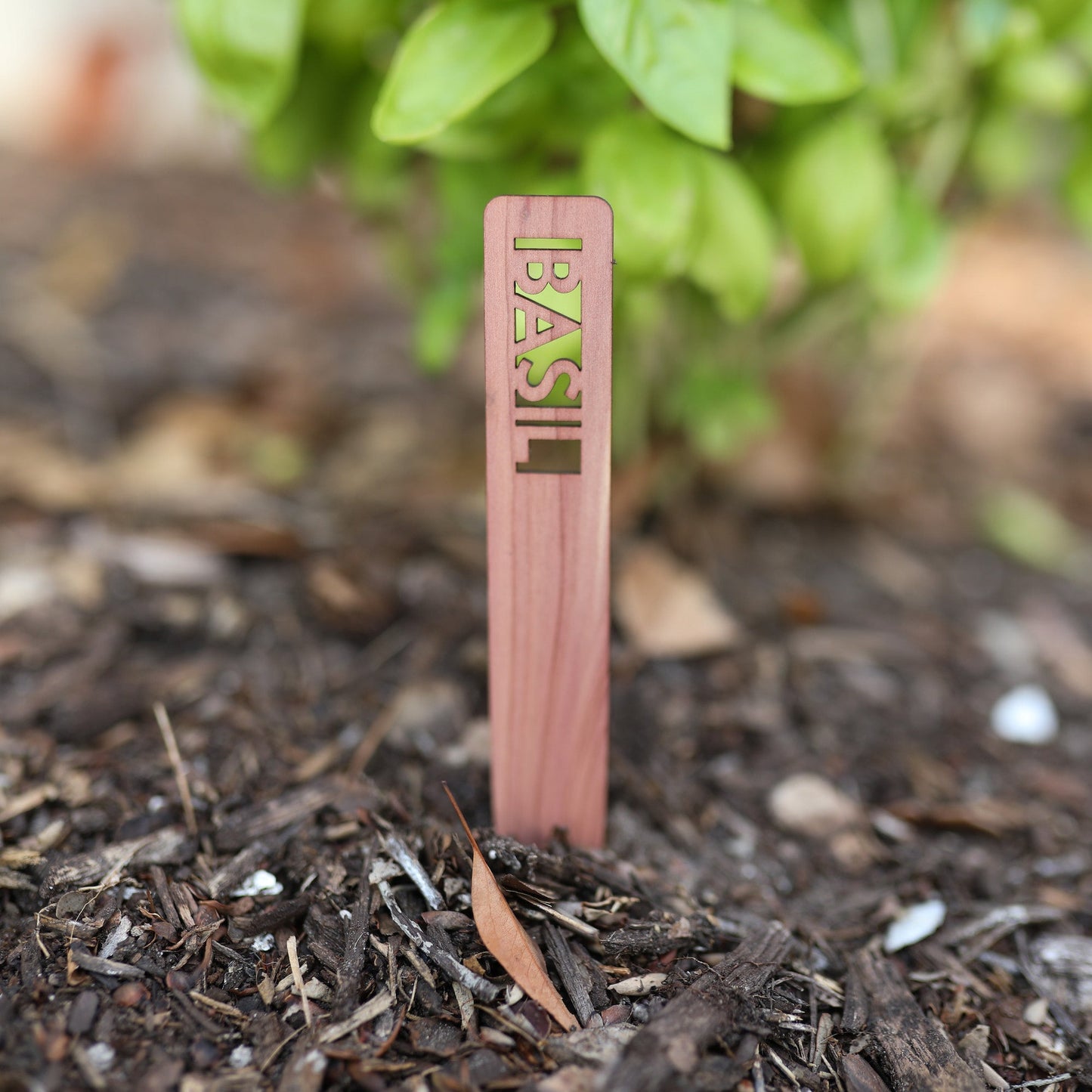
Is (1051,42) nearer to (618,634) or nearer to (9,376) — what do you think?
(618,634)

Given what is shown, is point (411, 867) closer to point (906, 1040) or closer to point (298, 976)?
point (298, 976)

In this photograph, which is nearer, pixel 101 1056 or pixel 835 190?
pixel 101 1056

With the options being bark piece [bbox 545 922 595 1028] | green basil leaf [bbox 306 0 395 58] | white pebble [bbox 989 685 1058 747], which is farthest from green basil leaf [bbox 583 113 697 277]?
white pebble [bbox 989 685 1058 747]

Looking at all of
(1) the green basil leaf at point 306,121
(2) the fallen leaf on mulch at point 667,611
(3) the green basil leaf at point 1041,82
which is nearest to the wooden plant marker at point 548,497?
(2) the fallen leaf on mulch at point 667,611

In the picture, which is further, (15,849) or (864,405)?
(864,405)

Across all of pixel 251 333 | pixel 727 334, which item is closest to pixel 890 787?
pixel 727 334

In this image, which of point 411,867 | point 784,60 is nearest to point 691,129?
point 784,60

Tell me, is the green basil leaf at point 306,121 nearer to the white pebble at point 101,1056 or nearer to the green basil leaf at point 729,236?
the green basil leaf at point 729,236
